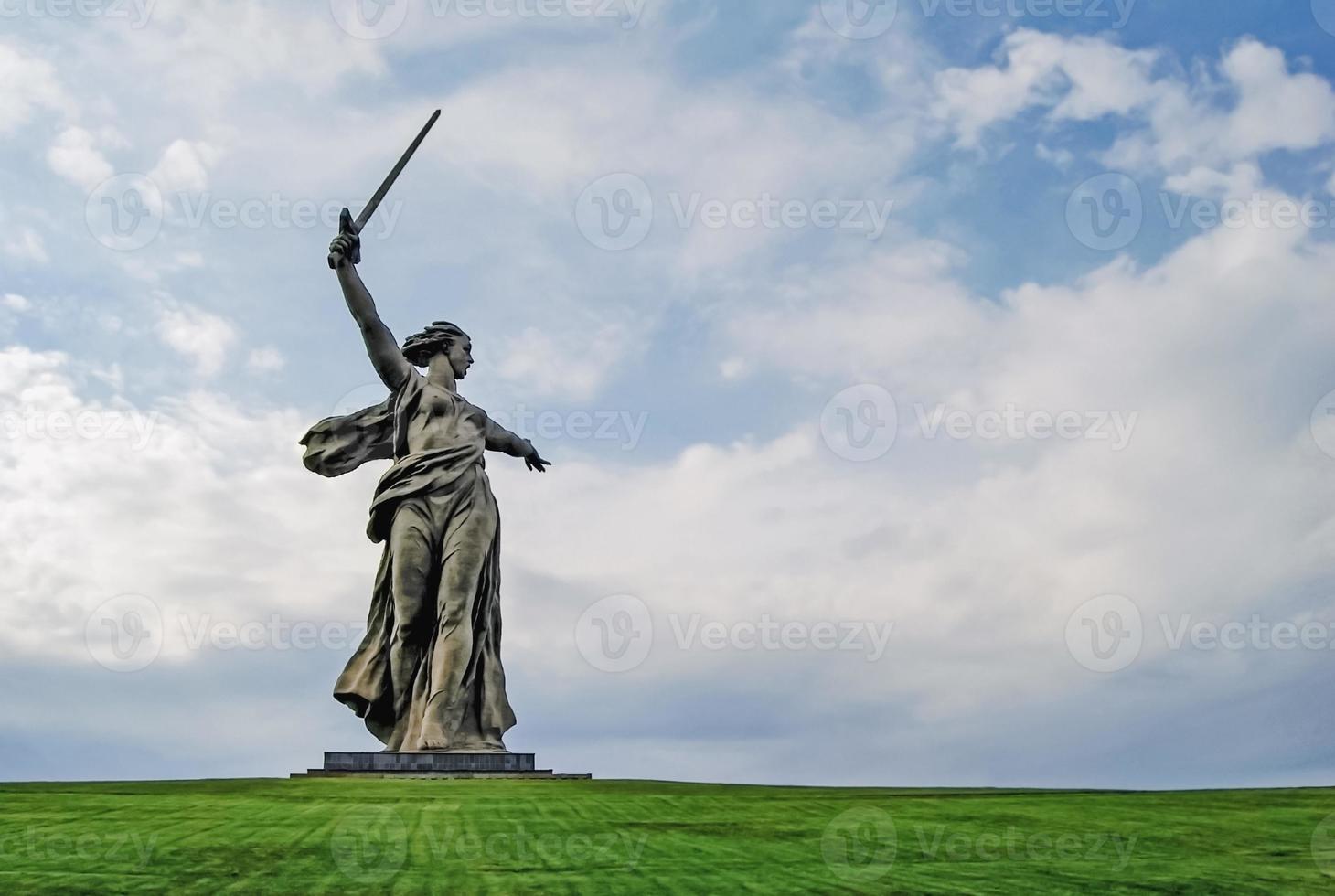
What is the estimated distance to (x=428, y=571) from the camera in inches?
783

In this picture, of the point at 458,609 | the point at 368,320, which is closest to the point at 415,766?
the point at 458,609

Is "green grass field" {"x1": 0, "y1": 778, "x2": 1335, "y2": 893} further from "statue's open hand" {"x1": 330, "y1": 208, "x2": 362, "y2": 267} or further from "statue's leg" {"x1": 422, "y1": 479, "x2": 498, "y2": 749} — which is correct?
"statue's open hand" {"x1": 330, "y1": 208, "x2": 362, "y2": 267}

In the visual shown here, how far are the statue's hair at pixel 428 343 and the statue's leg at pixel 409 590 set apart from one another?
265 cm

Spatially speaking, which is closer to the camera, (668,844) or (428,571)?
(668,844)

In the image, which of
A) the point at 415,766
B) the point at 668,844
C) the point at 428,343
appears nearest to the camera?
the point at 668,844

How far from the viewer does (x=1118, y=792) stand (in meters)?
13.9

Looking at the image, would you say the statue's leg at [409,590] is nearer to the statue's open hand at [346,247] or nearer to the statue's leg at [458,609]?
the statue's leg at [458,609]

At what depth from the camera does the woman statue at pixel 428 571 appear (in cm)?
1944

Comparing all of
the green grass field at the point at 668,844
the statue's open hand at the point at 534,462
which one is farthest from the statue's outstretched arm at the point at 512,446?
the green grass field at the point at 668,844

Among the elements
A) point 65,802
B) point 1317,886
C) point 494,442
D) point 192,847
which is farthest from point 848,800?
point 494,442

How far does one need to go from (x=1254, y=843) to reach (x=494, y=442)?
1390cm

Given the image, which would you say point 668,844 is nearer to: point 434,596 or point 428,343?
point 434,596

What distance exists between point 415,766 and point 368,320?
22.8 ft

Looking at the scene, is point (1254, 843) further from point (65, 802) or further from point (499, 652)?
point (499, 652)
